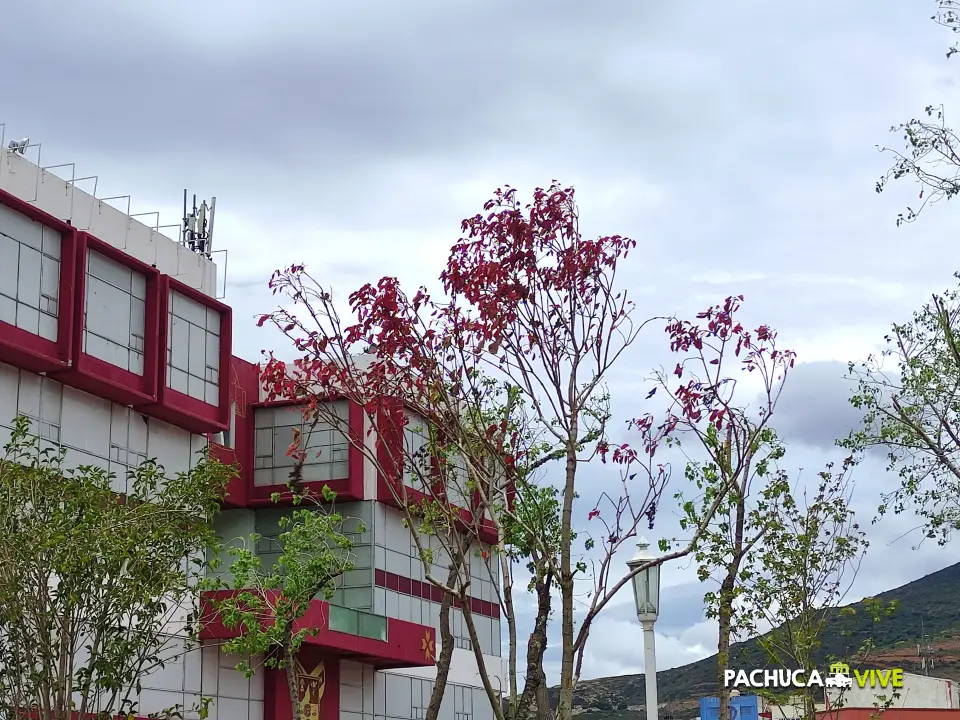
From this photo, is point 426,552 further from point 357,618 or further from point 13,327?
point 357,618

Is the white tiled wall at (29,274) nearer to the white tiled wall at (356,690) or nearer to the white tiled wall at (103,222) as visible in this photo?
the white tiled wall at (103,222)

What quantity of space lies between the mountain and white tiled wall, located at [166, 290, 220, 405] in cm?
3199

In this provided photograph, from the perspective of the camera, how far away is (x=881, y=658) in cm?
6097

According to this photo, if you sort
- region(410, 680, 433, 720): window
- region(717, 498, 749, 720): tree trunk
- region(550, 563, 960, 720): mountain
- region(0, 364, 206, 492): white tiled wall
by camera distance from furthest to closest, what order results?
region(550, 563, 960, 720): mountain
region(410, 680, 433, 720): window
region(0, 364, 206, 492): white tiled wall
region(717, 498, 749, 720): tree trunk

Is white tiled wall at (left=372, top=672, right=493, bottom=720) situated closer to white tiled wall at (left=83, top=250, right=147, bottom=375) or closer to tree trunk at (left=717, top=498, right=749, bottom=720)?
white tiled wall at (left=83, top=250, right=147, bottom=375)

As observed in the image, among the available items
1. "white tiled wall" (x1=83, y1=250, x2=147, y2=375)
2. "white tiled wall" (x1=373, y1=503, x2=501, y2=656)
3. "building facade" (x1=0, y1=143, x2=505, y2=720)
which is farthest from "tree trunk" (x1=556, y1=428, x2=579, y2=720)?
"white tiled wall" (x1=373, y1=503, x2=501, y2=656)

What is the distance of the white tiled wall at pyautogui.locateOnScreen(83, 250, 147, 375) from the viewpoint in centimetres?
A: 2502

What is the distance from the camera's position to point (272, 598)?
86.3 ft

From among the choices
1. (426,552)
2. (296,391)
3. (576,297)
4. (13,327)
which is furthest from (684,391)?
(13,327)

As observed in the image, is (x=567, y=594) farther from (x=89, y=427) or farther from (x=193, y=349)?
(x=193, y=349)

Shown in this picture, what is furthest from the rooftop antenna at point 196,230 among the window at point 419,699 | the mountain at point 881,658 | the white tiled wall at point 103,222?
the mountain at point 881,658

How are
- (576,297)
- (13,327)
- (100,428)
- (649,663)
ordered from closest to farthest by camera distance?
(576,297) < (649,663) < (13,327) < (100,428)

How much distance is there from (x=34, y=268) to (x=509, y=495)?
13316 millimetres

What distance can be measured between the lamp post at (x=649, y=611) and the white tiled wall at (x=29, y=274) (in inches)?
500
